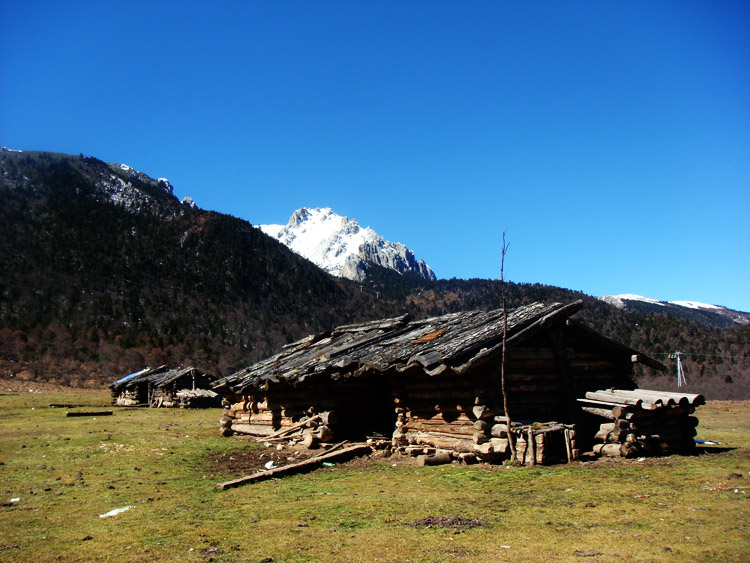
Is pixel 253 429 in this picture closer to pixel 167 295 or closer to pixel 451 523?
pixel 451 523

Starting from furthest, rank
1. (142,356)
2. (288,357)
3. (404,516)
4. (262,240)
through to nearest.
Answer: (262,240) → (142,356) → (288,357) → (404,516)

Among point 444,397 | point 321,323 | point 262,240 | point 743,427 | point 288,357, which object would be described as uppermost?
point 262,240

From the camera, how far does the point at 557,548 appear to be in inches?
242

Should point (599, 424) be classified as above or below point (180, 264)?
below

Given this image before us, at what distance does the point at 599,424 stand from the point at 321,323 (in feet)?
288

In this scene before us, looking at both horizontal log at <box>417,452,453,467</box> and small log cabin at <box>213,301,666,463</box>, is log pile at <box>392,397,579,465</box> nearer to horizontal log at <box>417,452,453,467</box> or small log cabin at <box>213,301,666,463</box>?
small log cabin at <box>213,301,666,463</box>

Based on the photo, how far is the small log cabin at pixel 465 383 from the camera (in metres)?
12.3

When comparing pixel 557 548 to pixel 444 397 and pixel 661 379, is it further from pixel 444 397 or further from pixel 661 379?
pixel 661 379

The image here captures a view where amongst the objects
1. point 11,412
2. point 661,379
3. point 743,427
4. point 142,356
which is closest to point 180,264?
point 142,356

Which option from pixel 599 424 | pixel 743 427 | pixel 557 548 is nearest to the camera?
pixel 557 548

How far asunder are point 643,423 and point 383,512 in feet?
22.8

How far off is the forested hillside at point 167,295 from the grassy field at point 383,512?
139ft

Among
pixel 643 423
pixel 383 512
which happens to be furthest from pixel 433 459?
pixel 643 423

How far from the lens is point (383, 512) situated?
27.3 feet
